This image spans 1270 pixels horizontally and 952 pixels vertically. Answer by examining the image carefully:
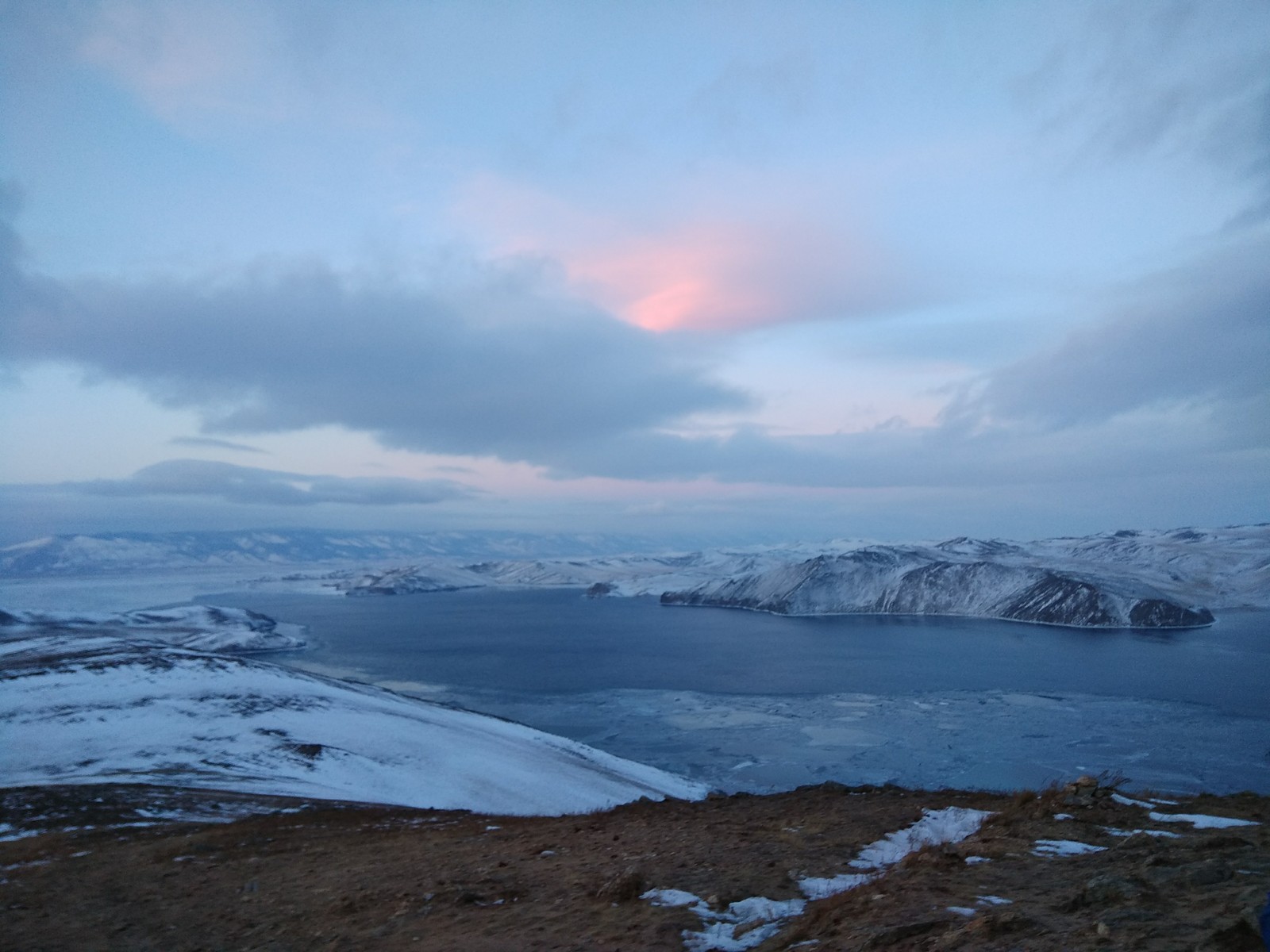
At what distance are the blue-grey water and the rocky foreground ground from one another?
68.0ft

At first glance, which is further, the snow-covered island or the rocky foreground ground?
the snow-covered island

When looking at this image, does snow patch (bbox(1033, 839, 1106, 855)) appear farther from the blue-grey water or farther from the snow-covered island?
the snow-covered island

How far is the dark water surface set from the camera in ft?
198

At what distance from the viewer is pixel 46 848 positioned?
15359 millimetres

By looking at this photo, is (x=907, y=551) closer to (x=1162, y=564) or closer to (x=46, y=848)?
(x=1162, y=564)

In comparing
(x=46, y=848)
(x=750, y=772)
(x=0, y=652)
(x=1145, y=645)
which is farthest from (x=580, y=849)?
(x=1145, y=645)

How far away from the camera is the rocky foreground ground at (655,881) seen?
6.97m

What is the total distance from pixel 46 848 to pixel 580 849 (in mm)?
11989

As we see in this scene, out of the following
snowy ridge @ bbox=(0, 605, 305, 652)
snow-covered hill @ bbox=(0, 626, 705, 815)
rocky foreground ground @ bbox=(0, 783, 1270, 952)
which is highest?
rocky foreground ground @ bbox=(0, 783, 1270, 952)

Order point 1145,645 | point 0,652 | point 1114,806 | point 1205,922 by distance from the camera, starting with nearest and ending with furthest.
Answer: point 1205,922 < point 1114,806 < point 0,652 < point 1145,645

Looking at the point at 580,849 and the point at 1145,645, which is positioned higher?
the point at 580,849

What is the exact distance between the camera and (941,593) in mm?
129000

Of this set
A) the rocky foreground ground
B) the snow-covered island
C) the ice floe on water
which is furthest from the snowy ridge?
the snow-covered island

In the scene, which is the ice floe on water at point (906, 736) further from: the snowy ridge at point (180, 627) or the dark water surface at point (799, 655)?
the snowy ridge at point (180, 627)
